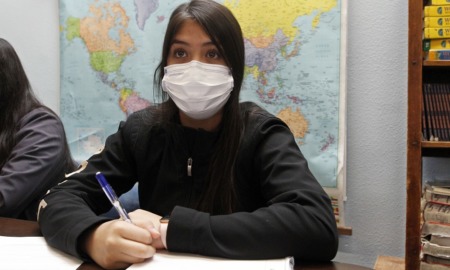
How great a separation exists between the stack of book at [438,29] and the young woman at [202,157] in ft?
2.35

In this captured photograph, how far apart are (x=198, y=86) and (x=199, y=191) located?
0.26 meters

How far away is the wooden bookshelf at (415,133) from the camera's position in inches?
53.7

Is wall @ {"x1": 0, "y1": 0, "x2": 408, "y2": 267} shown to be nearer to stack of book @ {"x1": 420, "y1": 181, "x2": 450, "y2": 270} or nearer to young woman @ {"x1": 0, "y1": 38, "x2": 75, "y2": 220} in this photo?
stack of book @ {"x1": 420, "y1": 181, "x2": 450, "y2": 270}

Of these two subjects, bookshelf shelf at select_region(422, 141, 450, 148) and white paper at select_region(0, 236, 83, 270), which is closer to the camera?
white paper at select_region(0, 236, 83, 270)

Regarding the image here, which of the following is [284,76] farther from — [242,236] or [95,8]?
[242,236]

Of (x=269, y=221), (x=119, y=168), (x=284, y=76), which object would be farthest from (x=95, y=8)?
(x=269, y=221)

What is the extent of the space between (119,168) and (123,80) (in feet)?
3.28

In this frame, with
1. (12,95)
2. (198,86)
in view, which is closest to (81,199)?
(198,86)

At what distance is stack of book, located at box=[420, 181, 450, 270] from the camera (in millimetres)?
1359

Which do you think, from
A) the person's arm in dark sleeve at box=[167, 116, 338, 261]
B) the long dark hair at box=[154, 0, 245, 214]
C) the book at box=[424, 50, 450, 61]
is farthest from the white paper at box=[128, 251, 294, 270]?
the book at box=[424, 50, 450, 61]

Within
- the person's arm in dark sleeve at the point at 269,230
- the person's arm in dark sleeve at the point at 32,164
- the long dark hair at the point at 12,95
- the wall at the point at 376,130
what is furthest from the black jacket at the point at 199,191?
the wall at the point at 376,130

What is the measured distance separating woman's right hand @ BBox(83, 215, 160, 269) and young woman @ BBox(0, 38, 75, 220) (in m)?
0.70

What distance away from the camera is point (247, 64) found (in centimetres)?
181

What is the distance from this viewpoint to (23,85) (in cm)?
156
